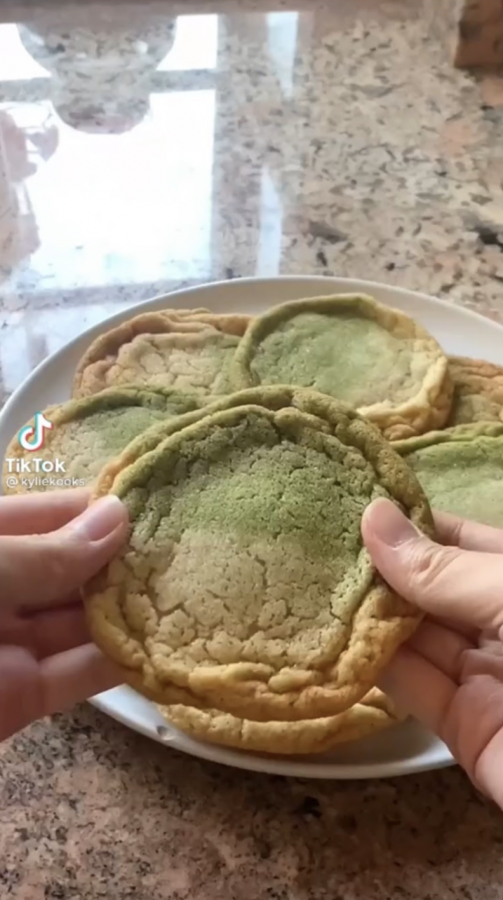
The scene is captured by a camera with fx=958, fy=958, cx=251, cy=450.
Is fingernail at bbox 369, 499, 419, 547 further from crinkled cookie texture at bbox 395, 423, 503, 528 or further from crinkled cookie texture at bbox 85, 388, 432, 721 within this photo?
crinkled cookie texture at bbox 395, 423, 503, 528

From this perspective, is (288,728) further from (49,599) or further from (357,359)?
(357,359)

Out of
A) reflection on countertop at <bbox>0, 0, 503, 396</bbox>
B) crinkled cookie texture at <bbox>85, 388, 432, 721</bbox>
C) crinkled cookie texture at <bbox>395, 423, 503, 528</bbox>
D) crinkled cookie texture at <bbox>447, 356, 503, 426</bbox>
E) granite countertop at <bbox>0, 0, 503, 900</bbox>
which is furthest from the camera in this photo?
reflection on countertop at <bbox>0, 0, 503, 396</bbox>

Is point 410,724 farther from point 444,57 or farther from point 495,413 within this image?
point 444,57

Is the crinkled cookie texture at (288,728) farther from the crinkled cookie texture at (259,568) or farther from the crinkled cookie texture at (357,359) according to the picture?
the crinkled cookie texture at (357,359)

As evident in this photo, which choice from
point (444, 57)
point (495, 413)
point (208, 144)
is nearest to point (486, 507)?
point (495, 413)

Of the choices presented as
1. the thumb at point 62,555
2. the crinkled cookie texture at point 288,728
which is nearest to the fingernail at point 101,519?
the thumb at point 62,555

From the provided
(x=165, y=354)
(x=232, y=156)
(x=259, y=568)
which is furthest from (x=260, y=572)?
(x=232, y=156)

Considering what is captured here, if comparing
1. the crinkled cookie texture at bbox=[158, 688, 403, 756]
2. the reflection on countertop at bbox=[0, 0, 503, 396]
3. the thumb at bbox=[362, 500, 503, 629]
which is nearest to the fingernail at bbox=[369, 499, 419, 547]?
the thumb at bbox=[362, 500, 503, 629]
